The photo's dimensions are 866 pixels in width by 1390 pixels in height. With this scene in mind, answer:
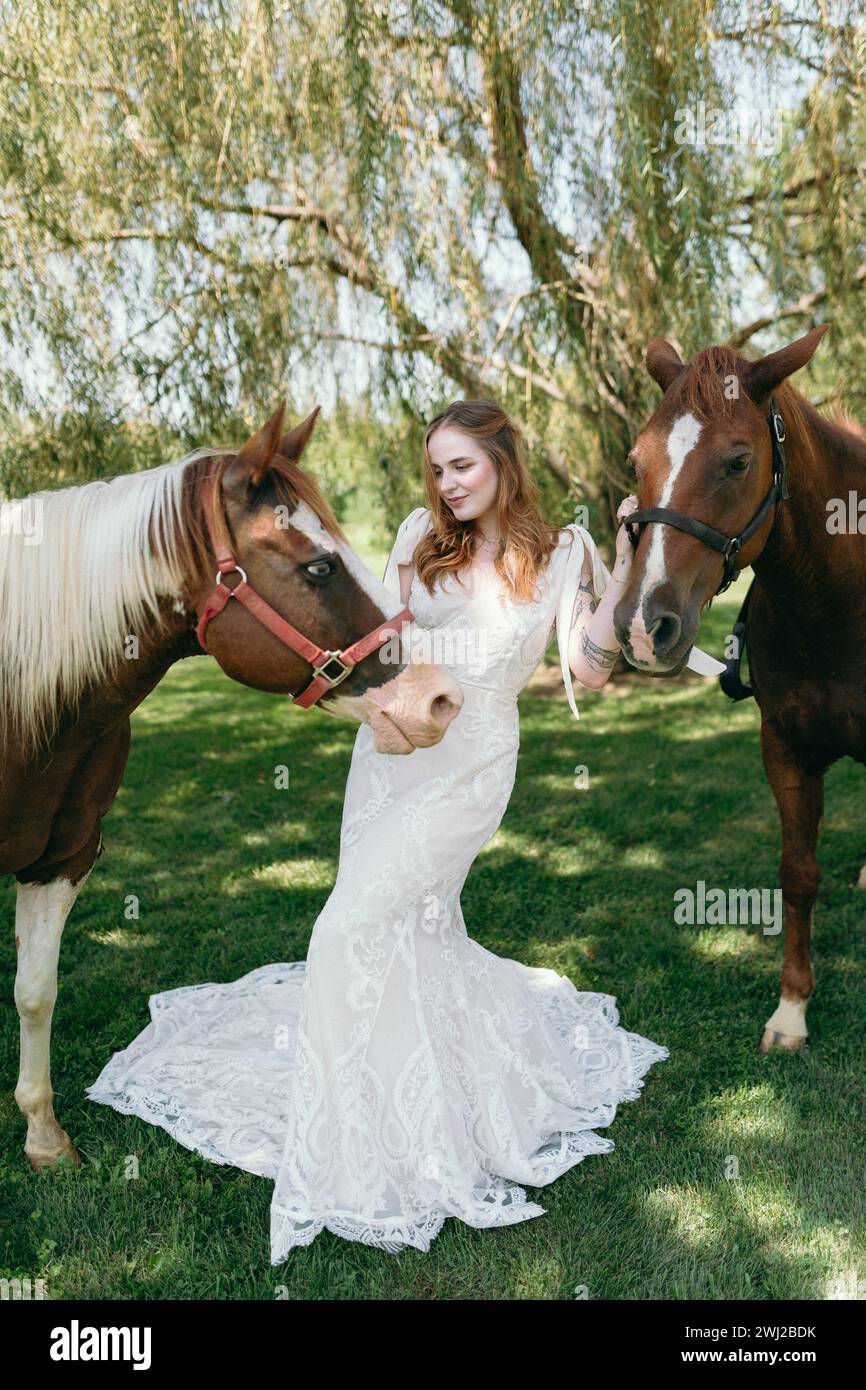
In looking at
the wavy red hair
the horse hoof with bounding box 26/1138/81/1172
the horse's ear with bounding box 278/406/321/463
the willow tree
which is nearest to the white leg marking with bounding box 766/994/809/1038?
the wavy red hair

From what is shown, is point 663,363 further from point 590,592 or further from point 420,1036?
point 420,1036

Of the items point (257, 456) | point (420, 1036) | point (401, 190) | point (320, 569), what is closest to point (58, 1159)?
point (420, 1036)

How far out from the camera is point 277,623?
2.15 meters

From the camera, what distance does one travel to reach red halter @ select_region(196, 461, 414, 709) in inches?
84.5

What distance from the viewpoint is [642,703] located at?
8836 millimetres

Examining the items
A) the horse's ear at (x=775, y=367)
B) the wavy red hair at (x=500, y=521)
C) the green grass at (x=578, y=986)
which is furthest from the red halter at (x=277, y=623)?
the green grass at (x=578, y=986)

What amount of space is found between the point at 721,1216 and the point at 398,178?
193 inches

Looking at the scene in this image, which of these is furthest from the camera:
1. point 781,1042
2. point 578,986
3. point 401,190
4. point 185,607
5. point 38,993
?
point 401,190

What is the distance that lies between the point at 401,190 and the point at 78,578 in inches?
153

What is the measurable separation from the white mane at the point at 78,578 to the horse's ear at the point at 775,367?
1.43 metres

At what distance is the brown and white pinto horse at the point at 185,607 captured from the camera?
2.16 m

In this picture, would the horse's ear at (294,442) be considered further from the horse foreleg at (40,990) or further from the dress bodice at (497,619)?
the horse foreleg at (40,990)

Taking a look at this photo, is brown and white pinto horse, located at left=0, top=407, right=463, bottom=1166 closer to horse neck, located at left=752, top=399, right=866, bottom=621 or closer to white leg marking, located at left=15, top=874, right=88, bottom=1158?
white leg marking, located at left=15, top=874, right=88, bottom=1158

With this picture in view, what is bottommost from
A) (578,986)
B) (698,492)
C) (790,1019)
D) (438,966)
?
(578,986)
